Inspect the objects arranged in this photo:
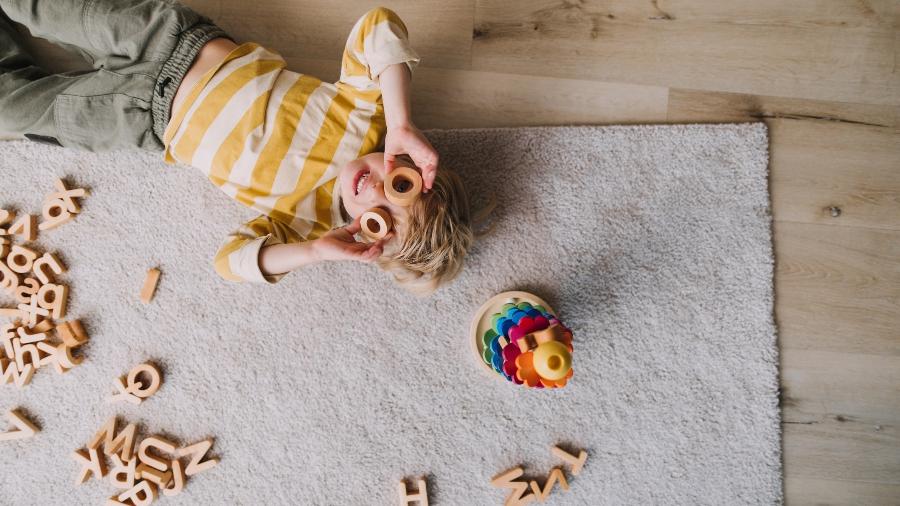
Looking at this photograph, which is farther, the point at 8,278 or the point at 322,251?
the point at 8,278

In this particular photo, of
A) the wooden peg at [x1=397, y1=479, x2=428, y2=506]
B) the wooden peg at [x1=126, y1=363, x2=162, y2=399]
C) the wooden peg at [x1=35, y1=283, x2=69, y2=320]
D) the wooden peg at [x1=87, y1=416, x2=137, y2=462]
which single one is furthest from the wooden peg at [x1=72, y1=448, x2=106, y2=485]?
the wooden peg at [x1=397, y1=479, x2=428, y2=506]

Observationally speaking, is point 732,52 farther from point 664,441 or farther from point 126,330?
point 126,330

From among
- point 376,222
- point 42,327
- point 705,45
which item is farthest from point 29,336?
point 705,45

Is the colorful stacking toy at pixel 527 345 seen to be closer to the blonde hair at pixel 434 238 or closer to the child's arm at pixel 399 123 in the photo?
the blonde hair at pixel 434 238

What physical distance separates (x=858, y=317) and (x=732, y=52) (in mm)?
510

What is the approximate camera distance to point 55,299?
0.96 meters

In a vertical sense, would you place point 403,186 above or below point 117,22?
below

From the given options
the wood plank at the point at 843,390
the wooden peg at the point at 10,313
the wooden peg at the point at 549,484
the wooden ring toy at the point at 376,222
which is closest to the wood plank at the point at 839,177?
the wood plank at the point at 843,390

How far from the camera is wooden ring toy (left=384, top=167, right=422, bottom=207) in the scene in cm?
70

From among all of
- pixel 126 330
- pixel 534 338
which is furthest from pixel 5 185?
pixel 534 338

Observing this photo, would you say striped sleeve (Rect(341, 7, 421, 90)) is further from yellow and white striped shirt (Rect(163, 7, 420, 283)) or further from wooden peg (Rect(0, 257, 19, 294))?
wooden peg (Rect(0, 257, 19, 294))

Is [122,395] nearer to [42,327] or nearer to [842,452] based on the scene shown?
[42,327]

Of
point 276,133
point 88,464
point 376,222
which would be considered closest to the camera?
point 376,222

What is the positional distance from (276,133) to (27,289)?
1.72 ft
